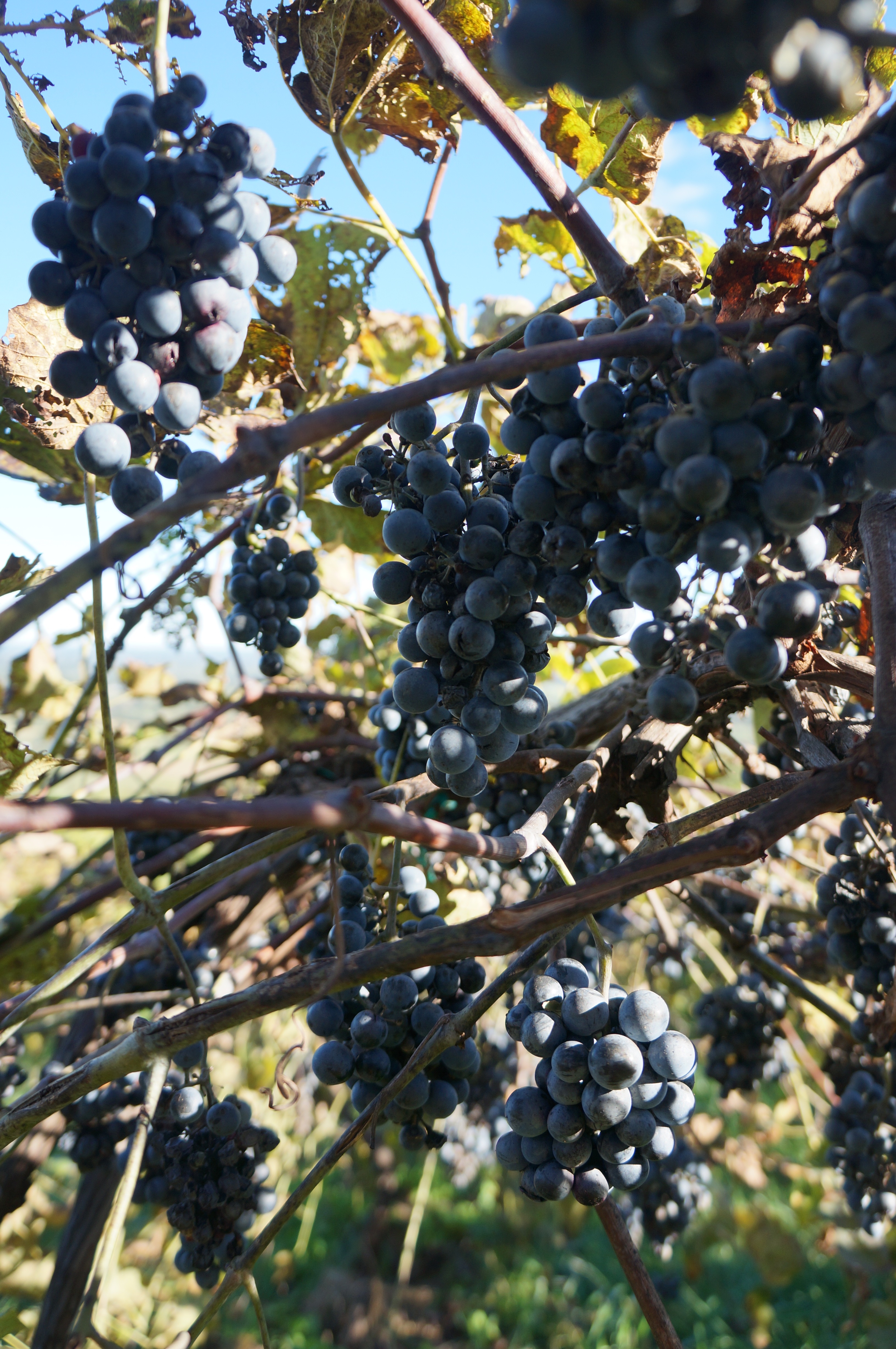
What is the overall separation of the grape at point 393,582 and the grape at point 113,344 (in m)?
0.32

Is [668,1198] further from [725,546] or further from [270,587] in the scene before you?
[725,546]

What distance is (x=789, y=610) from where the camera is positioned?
64 cm

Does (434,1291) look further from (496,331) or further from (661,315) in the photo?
(661,315)

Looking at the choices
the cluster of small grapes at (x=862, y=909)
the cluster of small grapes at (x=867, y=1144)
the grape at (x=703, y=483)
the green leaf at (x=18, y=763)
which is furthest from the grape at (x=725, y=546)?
the cluster of small grapes at (x=867, y=1144)

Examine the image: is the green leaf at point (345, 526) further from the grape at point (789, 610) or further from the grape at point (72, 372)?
the grape at point (789, 610)

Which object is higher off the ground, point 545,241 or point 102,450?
point 545,241

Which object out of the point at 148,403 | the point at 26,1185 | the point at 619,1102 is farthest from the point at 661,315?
the point at 26,1185

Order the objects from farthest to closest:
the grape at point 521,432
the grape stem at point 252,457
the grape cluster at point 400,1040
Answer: the grape cluster at point 400,1040
the grape at point 521,432
the grape stem at point 252,457

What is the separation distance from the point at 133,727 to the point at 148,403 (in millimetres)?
1955

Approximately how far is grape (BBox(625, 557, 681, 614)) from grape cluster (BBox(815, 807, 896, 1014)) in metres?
0.82

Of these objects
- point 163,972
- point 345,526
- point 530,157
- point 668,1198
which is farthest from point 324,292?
point 668,1198

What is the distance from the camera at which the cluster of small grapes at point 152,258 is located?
30.3 inches

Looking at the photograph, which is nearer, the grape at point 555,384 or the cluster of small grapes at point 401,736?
the grape at point 555,384

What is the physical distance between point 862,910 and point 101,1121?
1.40 metres
